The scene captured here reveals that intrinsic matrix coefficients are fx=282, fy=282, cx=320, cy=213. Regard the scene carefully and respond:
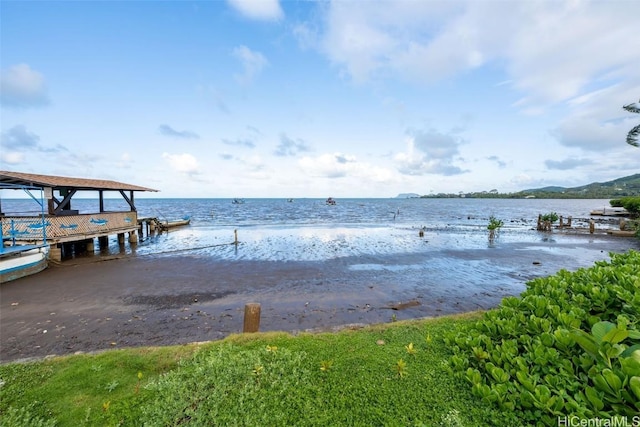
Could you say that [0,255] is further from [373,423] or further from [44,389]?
[373,423]

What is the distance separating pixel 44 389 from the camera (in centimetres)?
405

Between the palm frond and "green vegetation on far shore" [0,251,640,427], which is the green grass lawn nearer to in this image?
"green vegetation on far shore" [0,251,640,427]

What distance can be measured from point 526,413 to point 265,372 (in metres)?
3.10

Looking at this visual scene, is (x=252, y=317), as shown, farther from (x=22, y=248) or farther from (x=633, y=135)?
(x=633, y=135)

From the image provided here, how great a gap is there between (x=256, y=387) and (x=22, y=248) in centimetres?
1730

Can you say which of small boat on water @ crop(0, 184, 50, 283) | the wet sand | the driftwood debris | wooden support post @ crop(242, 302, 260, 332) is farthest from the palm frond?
small boat on water @ crop(0, 184, 50, 283)

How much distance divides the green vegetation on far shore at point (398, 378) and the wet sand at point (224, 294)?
287cm

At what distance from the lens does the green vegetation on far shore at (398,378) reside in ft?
8.55

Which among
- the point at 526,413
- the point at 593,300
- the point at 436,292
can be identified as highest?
the point at 593,300

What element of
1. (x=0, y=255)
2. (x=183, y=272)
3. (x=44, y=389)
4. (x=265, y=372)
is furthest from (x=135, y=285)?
(x=265, y=372)

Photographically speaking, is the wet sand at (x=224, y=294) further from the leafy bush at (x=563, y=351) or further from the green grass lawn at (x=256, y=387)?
the leafy bush at (x=563, y=351)

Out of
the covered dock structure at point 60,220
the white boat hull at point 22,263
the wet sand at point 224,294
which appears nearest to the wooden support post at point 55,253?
the covered dock structure at point 60,220

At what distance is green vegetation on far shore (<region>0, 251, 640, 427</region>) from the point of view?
8.55 ft

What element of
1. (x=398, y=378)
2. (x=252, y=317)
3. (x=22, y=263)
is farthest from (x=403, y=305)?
(x=22, y=263)
